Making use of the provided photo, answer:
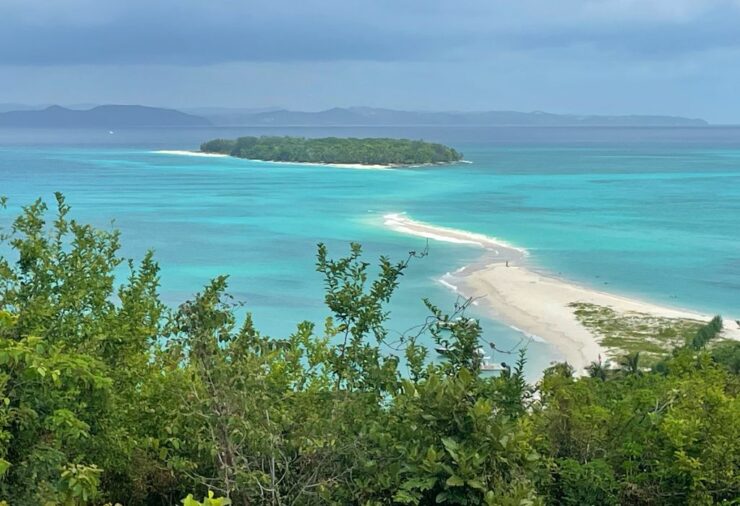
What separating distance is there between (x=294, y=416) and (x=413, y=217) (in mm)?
41084

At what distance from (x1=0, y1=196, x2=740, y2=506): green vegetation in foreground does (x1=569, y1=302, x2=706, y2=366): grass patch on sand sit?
16066 mm

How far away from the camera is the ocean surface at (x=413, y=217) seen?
2894cm

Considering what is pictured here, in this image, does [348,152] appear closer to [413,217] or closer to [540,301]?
[413,217]

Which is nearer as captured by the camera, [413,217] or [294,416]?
[294,416]

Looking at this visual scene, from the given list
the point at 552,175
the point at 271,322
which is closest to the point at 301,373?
the point at 271,322

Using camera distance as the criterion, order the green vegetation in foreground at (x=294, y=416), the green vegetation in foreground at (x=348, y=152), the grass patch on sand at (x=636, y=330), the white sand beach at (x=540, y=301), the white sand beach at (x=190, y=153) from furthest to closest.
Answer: the white sand beach at (x=190, y=153)
the green vegetation in foreground at (x=348, y=152)
the white sand beach at (x=540, y=301)
the grass patch on sand at (x=636, y=330)
the green vegetation in foreground at (x=294, y=416)

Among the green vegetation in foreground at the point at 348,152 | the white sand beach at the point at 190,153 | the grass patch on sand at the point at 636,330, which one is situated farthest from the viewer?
the white sand beach at the point at 190,153

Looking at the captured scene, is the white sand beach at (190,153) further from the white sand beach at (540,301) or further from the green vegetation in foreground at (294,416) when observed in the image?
the green vegetation in foreground at (294,416)

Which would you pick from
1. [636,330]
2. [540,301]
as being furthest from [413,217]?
[636,330]

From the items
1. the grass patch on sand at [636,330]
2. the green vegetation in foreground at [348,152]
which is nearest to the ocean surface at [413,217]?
the grass patch on sand at [636,330]

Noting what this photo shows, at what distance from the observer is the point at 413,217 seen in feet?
150

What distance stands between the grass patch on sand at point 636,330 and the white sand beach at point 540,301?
1.18 ft

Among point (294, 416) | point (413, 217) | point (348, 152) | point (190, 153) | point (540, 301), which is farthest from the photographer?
point (190, 153)


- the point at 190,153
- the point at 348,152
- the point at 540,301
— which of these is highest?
the point at 348,152
